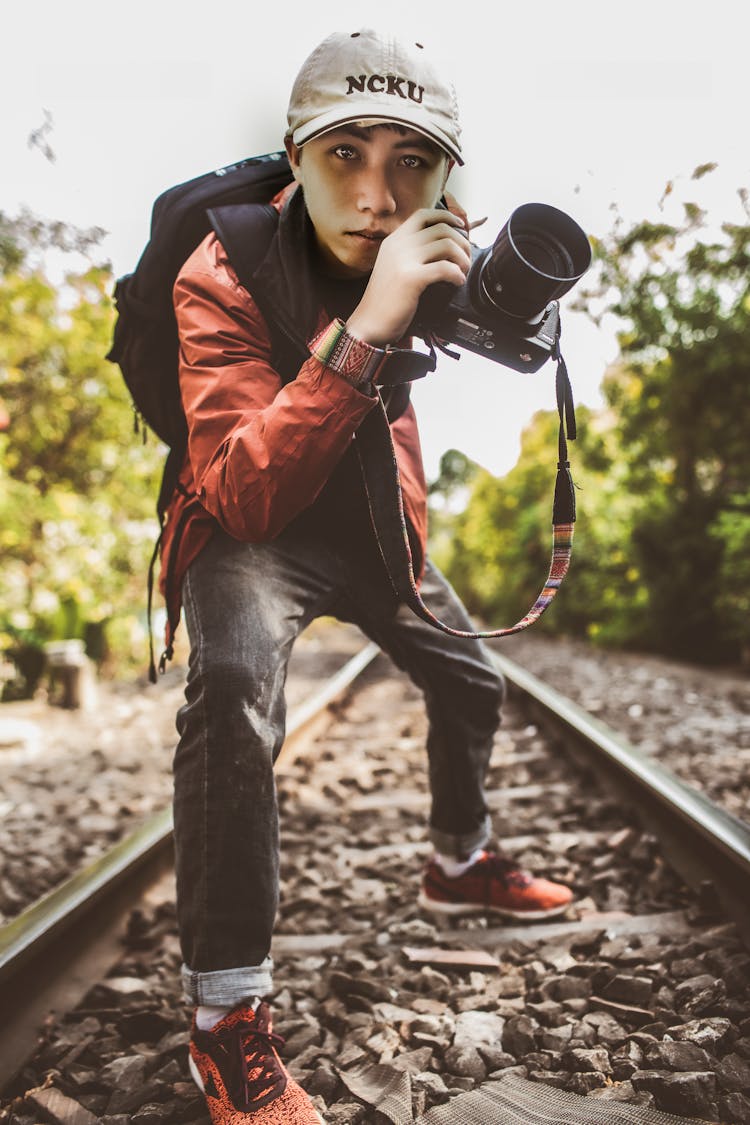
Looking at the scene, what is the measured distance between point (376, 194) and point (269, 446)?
1.62 feet

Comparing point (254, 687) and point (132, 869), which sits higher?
point (254, 687)

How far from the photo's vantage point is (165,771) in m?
4.09

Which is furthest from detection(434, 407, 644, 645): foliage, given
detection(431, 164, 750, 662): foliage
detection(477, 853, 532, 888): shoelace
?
detection(477, 853, 532, 888): shoelace

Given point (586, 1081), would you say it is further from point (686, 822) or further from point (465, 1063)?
point (686, 822)

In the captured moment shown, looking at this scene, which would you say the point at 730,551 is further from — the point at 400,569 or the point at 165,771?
the point at 400,569

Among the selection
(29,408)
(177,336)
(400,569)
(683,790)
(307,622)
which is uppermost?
(29,408)

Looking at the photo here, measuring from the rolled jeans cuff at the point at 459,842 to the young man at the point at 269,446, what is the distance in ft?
2.68

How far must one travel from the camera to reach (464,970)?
6.64 feet

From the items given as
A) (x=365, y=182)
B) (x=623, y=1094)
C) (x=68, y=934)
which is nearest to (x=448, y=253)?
(x=365, y=182)

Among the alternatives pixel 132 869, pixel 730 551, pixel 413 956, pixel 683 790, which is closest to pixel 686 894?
pixel 683 790

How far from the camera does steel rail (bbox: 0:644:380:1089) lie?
5.87 feet

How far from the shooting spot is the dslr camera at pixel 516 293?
56.2 inches

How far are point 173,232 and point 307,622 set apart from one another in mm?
853

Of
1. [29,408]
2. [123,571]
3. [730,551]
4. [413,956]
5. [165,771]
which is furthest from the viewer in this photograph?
[29,408]
